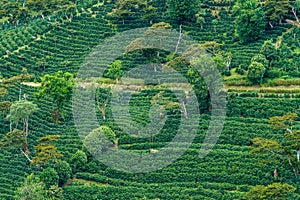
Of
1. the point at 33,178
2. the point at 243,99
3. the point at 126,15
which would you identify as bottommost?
the point at 33,178

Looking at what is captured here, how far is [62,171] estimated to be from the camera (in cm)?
7456

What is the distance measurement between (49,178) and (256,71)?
2934 cm

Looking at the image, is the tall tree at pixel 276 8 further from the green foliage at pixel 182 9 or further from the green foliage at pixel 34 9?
the green foliage at pixel 34 9

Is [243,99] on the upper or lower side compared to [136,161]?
upper

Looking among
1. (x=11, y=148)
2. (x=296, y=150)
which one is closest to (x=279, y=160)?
(x=296, y=150)

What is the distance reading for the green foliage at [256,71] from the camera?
85438 mm

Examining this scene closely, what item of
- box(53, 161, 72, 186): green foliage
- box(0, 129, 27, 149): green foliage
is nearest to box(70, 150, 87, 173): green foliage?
box(53, 161, 72, 186): green foliage

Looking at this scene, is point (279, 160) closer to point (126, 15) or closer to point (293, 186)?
point (293, 186)

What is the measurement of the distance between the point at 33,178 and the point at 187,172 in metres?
16.4

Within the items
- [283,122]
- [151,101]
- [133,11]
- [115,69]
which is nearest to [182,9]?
[133,11]

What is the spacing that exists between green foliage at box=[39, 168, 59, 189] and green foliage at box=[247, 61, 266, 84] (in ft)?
92.1

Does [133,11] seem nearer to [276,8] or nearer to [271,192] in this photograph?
[276,8]

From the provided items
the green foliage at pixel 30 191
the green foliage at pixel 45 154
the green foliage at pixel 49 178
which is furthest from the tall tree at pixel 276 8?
the green foliage at pixel 30 191

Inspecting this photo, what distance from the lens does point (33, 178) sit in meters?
73.2
